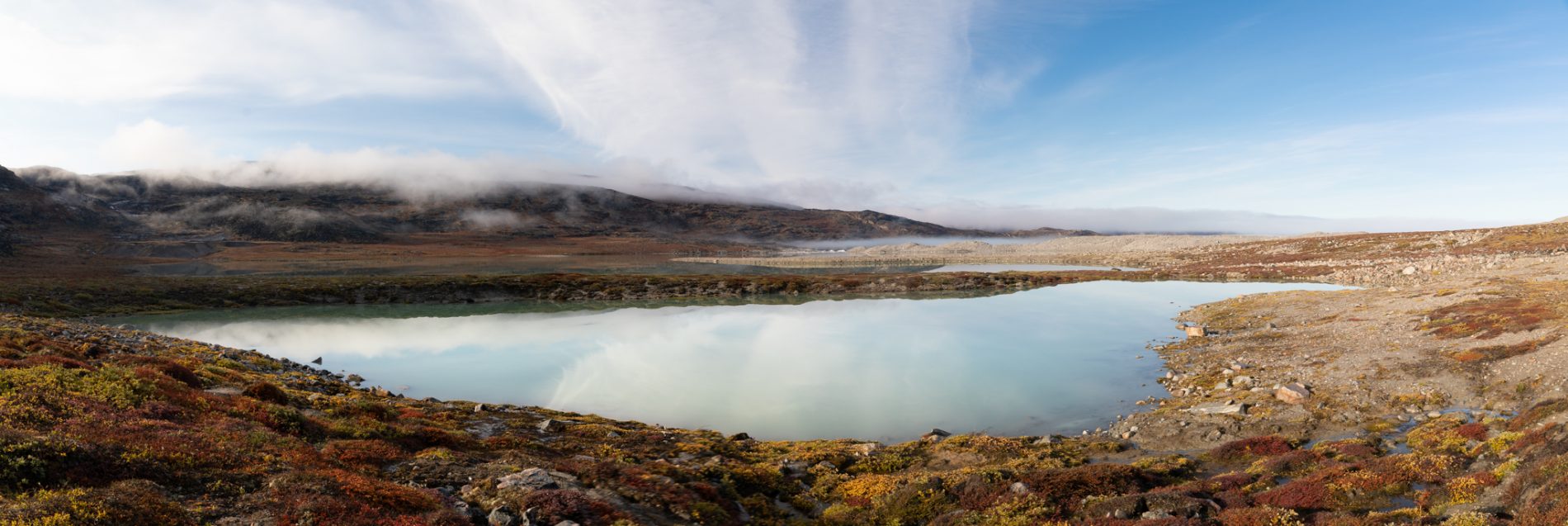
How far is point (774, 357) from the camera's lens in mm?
40594

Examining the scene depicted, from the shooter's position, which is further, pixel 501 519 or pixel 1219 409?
pixel 1219 409

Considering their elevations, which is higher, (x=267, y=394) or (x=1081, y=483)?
(x=267, y=394)

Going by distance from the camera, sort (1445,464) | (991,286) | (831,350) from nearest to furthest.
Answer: (1445,464) → (831,350) → (991,286)

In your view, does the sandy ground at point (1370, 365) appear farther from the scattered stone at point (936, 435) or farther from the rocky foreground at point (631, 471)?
the scattered stone at point (936, 435)

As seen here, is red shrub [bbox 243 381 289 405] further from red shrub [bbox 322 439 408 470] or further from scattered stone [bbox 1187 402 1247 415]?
scattered stone [bbox 1187 402 1247 415]

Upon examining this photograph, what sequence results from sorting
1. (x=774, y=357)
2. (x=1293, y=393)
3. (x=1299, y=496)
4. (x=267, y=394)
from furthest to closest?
(x=774, y=357), (x=1293, y=393), (x=267, y=394), (x=1299, y=496)

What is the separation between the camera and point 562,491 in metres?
13.0

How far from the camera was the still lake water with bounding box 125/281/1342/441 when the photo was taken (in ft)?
89.4

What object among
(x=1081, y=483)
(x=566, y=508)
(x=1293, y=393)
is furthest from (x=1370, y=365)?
(x=566, y=508)

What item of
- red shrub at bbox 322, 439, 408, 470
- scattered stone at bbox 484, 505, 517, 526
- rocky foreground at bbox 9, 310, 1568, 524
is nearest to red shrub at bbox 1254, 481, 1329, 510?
rocky foreground at bbox 9, 310, 1568, 524

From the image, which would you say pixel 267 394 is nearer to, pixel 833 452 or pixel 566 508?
pixel 566 508

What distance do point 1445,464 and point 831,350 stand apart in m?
30.9

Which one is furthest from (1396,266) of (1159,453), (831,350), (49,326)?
(49,326)

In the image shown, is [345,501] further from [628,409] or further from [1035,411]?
[1035,411]
